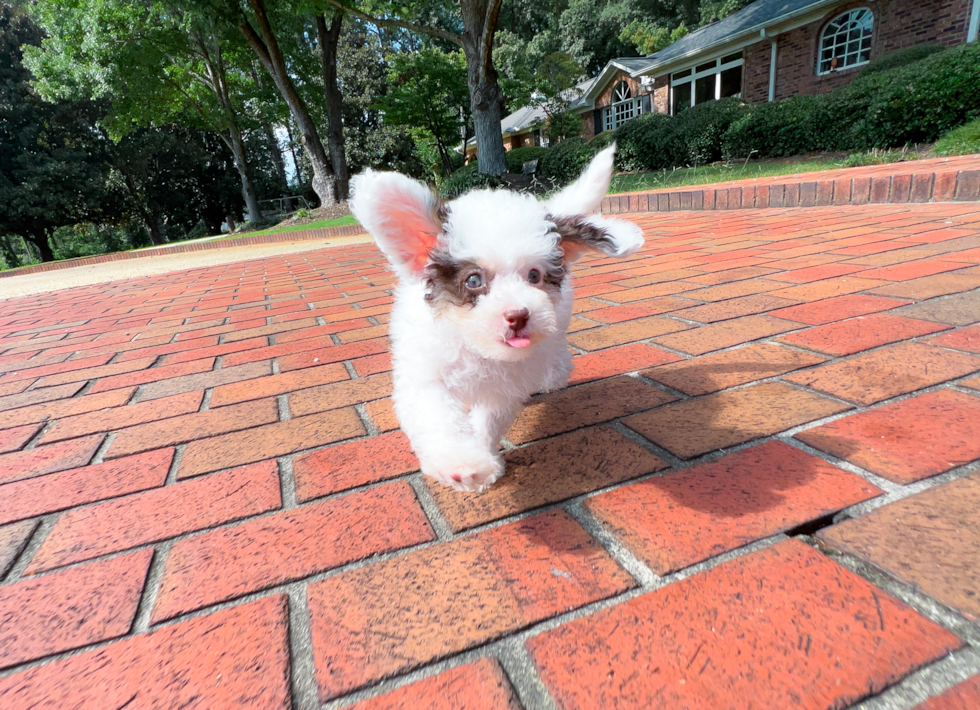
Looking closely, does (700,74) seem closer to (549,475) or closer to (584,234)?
(584,234)

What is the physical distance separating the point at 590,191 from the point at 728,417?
0.89m

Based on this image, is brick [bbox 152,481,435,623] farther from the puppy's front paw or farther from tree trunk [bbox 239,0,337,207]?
tree trunk [bbox 239,0,337,207]

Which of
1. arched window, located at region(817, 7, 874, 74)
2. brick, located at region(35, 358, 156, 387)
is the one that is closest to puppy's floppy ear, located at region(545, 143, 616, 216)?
brick, located at region(35, 358, 156, 387)

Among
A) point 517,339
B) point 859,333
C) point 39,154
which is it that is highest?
point 39,154

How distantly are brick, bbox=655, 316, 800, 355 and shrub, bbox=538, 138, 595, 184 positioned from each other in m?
14.6

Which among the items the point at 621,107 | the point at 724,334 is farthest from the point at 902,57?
the point at 724,334

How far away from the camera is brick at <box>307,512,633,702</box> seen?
104 cm

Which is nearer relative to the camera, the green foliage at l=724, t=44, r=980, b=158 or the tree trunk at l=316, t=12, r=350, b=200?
the green foliage at l=724, t=44, r=980, b=158

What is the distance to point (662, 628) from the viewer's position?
1023mm

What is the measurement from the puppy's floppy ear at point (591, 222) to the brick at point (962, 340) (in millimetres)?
1400

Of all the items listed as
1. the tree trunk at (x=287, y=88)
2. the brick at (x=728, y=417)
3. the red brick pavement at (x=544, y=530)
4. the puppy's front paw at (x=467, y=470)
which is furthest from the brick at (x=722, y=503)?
the tree trunk at (x=287, y=88)

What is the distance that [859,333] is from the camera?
2312 millimetres

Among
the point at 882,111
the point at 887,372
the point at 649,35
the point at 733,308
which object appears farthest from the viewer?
the point at 649,35

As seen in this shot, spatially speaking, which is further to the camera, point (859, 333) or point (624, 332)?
point (624, 332)
